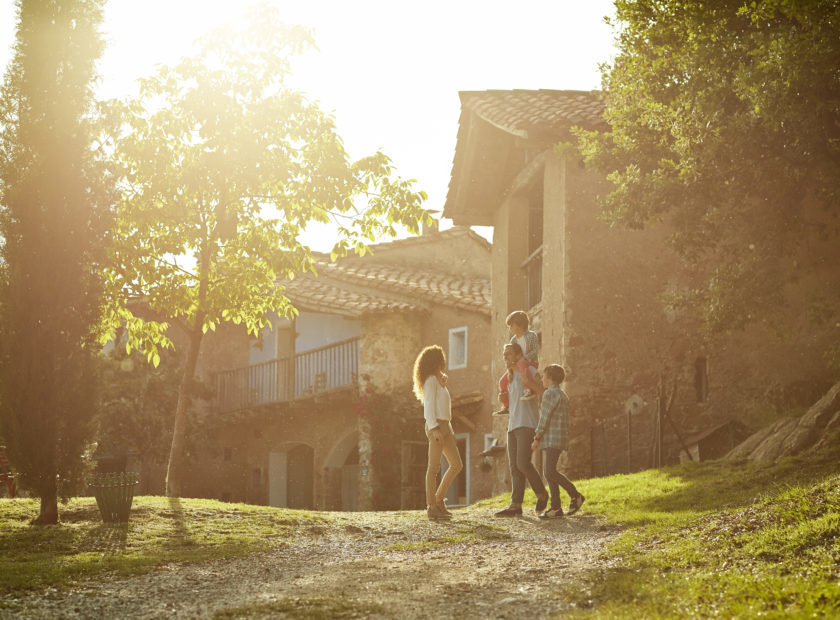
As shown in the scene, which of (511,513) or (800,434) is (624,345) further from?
(511,513)

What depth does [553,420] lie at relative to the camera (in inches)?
338

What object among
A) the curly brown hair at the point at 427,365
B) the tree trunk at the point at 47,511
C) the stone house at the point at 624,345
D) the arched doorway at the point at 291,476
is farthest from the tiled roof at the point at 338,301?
the tree trunk at the point at 47,511

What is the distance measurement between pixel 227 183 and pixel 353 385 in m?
10.6

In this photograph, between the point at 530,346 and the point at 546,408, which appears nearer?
the point at 546,408

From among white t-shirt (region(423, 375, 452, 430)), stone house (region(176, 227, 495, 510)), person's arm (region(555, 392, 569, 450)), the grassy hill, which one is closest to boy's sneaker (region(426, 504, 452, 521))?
the grassy hill

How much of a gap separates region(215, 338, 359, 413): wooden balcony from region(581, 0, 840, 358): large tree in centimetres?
1108

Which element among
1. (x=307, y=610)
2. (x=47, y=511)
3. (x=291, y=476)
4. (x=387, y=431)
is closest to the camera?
(x=307, y=610)

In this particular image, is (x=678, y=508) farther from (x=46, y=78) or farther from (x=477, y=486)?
(x=477, y=486)

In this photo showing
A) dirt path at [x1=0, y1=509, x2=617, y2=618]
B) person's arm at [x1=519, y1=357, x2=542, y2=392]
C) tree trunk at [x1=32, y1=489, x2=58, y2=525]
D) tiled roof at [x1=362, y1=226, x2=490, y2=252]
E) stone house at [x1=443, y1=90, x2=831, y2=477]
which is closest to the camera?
dirt path at [x1=0, y1=509, x2=617, y2=618]

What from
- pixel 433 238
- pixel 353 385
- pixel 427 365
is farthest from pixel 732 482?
pixel 433 238

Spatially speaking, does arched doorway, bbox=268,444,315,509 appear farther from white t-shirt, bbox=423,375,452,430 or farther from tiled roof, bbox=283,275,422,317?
white t-shirt, bbox=423,375,452,430

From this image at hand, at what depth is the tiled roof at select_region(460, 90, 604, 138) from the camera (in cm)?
1409

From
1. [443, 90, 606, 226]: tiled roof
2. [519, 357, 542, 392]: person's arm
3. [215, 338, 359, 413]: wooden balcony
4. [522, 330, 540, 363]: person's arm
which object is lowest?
[519, 357, 542, 392]: person's arm

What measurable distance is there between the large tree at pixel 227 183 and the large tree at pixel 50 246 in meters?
1.80
